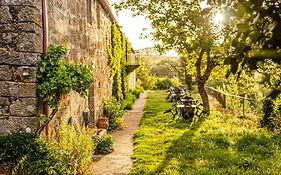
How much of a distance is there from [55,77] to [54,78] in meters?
0.02

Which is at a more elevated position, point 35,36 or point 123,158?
point 35,36

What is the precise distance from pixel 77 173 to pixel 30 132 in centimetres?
136

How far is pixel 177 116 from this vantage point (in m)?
14.7

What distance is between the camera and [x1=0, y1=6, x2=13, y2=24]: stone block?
5.28m

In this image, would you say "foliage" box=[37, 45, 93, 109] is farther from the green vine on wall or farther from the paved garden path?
the paved garden path

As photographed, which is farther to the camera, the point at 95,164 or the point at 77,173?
the point at 95,164

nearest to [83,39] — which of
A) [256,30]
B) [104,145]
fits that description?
[104,145]

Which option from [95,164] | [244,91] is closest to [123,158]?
[95,164]

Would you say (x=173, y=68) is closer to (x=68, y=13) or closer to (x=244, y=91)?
(x=244, y=91)

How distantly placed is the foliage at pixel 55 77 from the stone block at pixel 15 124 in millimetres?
416

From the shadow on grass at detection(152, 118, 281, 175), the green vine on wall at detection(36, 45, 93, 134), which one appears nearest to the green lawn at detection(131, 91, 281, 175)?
the shadow on grass at detection(152, 118, 281, 175)

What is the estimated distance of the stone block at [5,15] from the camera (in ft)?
17.3

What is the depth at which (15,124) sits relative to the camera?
5.32 metres

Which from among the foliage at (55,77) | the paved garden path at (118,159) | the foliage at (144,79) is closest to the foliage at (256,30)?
the foliage at (55,77)
